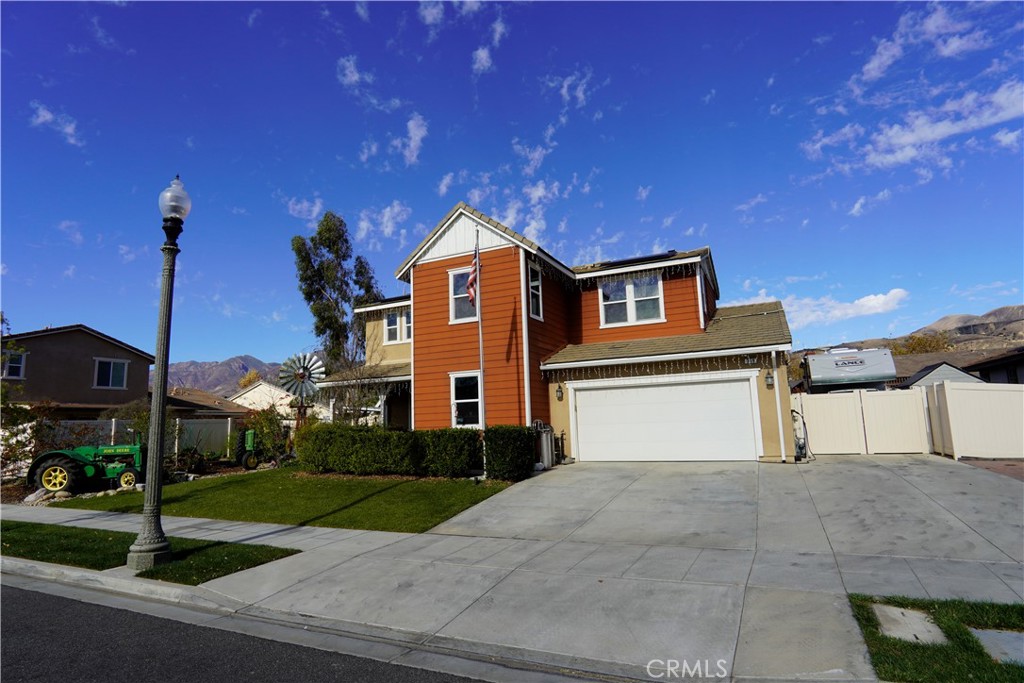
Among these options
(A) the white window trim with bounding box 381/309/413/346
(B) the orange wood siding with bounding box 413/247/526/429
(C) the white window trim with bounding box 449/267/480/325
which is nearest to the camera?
(B) the orange wood siding with bounding box 413/247/526/429

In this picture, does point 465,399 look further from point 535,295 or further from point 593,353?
point 593,353

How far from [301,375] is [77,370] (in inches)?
634

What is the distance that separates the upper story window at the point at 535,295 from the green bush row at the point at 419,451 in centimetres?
395

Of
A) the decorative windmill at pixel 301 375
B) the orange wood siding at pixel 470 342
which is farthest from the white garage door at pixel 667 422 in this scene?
the decorative windmill at pixel 301 375

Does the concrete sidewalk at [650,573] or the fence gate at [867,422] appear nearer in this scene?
the concrete sidewalk at [650,573]

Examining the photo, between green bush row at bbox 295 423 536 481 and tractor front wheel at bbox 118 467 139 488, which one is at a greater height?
green bush row at bbox 295 423 536 481

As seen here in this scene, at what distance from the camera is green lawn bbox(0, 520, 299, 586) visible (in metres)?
7.34

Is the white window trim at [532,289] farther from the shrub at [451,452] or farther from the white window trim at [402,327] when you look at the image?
the white window trim at [402,327]

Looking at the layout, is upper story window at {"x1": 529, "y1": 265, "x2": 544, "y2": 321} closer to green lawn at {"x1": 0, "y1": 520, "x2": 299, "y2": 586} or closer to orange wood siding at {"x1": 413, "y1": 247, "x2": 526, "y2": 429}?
orange wood siding at {"x1": 413, "y1": 247, "x2": 526, "y2": 429}

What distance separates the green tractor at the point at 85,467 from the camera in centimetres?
1520

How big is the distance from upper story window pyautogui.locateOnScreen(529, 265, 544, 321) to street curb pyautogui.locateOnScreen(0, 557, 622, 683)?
11.2 metres

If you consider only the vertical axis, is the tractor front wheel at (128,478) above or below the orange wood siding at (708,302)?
below

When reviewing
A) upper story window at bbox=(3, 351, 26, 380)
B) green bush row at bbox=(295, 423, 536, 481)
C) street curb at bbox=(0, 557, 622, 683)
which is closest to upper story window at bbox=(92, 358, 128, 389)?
upper story window at bbox=(3, 351, 26, 380)

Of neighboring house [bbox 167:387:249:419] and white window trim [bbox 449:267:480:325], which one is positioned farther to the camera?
neighboring house [bbox 167:387:249:419]
